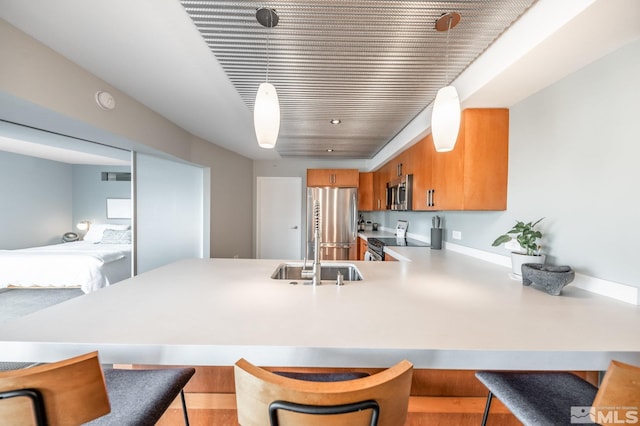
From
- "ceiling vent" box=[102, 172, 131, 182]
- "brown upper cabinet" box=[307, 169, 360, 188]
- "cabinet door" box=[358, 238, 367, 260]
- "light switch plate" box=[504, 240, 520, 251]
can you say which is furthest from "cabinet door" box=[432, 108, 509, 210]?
"ceiling vent" box=[102, 172, 131, 182]

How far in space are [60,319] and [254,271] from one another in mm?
933

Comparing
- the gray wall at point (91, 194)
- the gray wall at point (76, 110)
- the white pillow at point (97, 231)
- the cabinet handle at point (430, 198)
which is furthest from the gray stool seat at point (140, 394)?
the gray wall at point (91, 194)

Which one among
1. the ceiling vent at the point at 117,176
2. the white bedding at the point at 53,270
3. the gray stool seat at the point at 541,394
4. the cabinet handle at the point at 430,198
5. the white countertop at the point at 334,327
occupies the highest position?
the ceiling vent at the point at 117,176

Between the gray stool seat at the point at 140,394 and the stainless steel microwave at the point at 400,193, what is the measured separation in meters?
2.68

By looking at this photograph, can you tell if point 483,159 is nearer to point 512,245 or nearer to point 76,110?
point 512,245

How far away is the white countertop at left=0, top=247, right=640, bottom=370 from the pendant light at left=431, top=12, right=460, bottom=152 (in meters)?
0.80

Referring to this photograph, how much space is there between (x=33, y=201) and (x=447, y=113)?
7183 millimetres

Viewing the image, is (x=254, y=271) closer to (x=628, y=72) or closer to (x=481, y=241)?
(x=481, y=241)

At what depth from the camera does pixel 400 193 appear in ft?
11.1

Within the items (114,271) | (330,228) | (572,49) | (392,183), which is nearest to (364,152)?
(392,183)

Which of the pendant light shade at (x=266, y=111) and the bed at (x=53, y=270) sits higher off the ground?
the pendant light shade at (x=266, y=111)

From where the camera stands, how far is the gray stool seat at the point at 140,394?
0.77 m

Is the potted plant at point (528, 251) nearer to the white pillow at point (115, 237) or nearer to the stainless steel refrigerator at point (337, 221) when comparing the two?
the stainless steel refrigerator at point (337, 221)

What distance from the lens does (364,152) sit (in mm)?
4527
